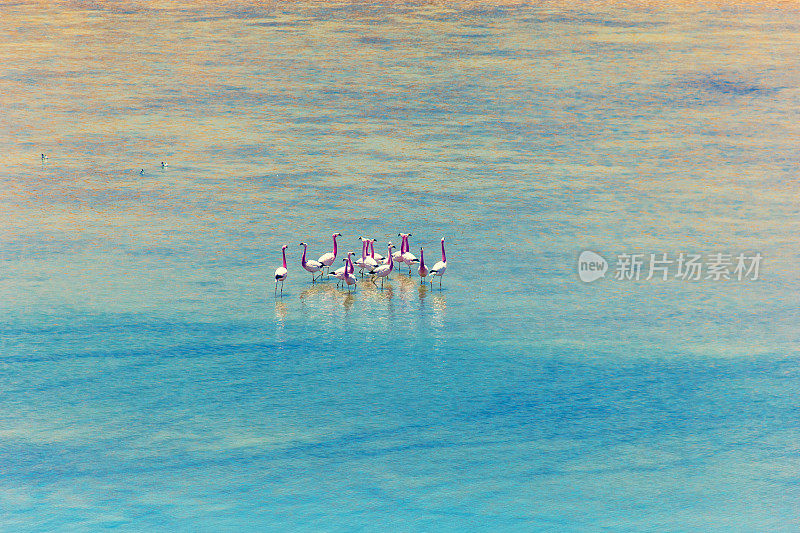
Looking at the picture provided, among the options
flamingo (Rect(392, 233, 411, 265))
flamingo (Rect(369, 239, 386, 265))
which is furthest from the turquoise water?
flamingo (Rect(369, 239, 386, 265))

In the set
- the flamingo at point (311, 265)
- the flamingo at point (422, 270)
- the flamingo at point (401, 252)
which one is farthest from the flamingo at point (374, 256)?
the flamingo at point (311, 265)

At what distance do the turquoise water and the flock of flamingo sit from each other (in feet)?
0.76

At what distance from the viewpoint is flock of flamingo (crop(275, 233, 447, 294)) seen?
1179 cm

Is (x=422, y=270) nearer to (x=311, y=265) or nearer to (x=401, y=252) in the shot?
(x=401, y=252)

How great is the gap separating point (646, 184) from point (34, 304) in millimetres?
7916

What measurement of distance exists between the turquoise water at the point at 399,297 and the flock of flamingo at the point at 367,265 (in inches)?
9.1

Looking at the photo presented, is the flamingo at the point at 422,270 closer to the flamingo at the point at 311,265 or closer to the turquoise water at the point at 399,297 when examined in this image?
the turquoise water at the point at 399,297

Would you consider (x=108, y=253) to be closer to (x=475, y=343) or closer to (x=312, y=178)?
(x=312, y=178)

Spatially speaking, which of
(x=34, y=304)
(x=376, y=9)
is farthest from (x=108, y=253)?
(x=376, y=9)

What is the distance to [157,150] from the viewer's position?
1603 cm

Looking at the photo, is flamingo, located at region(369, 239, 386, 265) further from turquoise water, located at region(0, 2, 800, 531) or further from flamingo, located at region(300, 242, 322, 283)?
flamingo, located at region(300, 242, 322, 283)

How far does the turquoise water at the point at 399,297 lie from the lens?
28.1 ft

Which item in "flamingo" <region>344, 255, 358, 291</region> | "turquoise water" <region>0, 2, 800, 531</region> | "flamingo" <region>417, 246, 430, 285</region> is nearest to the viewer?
"turquoise water" <region>0, 2, 800, 531</region>

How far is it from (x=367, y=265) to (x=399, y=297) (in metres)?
0.51
